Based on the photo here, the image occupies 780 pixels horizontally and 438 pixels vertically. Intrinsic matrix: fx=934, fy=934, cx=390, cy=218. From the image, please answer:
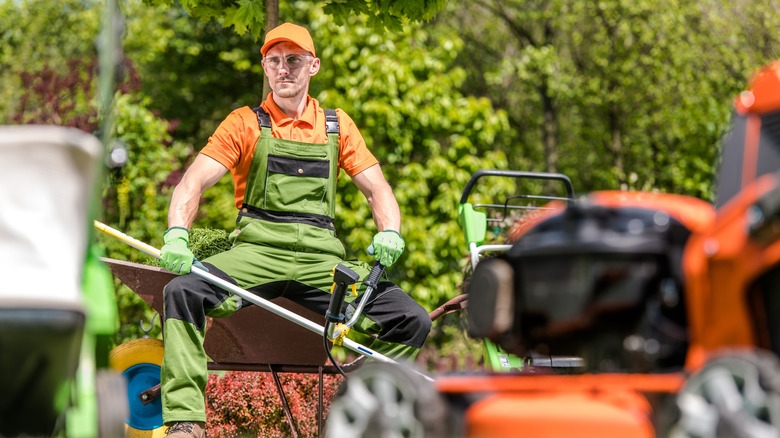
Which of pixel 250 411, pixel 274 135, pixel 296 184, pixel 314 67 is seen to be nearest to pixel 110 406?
pixel 296 184

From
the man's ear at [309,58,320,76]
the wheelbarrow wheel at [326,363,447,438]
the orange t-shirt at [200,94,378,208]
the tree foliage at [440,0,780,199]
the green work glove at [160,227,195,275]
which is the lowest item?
the wheelbarrow wheel at [326,363,447,438]

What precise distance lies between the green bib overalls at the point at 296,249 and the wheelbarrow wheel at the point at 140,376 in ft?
1.83

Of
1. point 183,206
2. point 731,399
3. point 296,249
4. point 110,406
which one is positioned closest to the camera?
point 731,399

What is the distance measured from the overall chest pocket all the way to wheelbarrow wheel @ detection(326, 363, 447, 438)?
6.77ft

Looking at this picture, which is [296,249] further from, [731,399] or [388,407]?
[731,399]

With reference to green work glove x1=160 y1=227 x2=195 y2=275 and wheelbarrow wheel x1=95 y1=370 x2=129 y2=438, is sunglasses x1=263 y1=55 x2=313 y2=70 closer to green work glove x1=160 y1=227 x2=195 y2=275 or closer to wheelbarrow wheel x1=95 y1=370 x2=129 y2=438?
green work glove x1=160 y1=227 x2=195 y2=275

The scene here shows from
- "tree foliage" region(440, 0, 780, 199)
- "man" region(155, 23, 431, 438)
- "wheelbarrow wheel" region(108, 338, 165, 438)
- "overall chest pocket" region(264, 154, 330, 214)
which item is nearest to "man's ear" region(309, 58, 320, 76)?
"man" region(155, 23, 431, 438)

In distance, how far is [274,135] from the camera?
13.7ft

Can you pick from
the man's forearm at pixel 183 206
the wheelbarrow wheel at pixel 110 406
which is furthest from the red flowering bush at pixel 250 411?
the wheelbarrow wheel at pixel 110 406

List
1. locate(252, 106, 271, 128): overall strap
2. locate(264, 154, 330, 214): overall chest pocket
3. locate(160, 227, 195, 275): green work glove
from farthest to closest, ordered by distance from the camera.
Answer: locate(252, 106, 271, 128): overall strap → locate(264, 154, 330, 214): overall chest pocket → locate(160, 227, 195, 275): green work glove

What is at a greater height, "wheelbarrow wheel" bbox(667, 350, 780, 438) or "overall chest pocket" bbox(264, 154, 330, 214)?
"overall chest pocket" bbox(264, 154, 330, 214)

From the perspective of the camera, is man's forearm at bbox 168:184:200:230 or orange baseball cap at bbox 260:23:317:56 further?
orange baseball cap at bbox 260:23:317:56

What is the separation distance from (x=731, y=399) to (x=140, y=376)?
9.83 ft

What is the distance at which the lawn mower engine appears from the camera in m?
1.98
